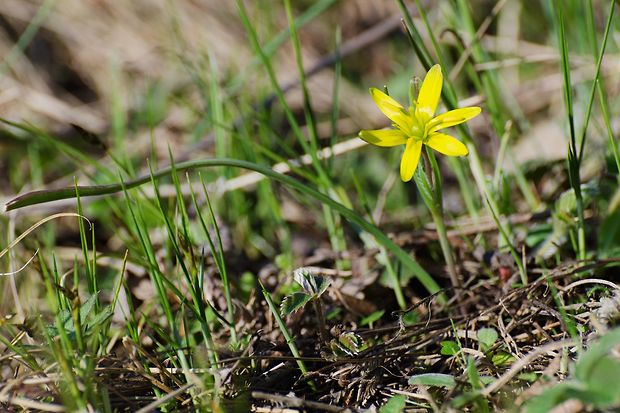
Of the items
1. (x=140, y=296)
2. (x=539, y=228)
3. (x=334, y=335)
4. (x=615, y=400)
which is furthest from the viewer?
(x=140, y=296)

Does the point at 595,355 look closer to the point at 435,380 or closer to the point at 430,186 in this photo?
the point at 435,380

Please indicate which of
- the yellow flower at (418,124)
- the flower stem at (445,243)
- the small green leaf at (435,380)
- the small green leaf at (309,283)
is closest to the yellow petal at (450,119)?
the yellow flower at (418,124)

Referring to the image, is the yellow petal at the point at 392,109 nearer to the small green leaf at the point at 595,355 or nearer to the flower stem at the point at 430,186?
the flower stem at the point at 430,186

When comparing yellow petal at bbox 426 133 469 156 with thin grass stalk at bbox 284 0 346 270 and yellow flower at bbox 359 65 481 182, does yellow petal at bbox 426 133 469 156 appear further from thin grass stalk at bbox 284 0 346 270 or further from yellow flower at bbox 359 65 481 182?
thin grass stalk at bbox 284 0 346 270

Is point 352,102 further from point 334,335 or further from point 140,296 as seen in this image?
point 334,335

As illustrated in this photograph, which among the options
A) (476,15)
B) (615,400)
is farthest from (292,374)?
(476,15)

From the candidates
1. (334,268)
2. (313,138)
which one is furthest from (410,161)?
(334,268)
